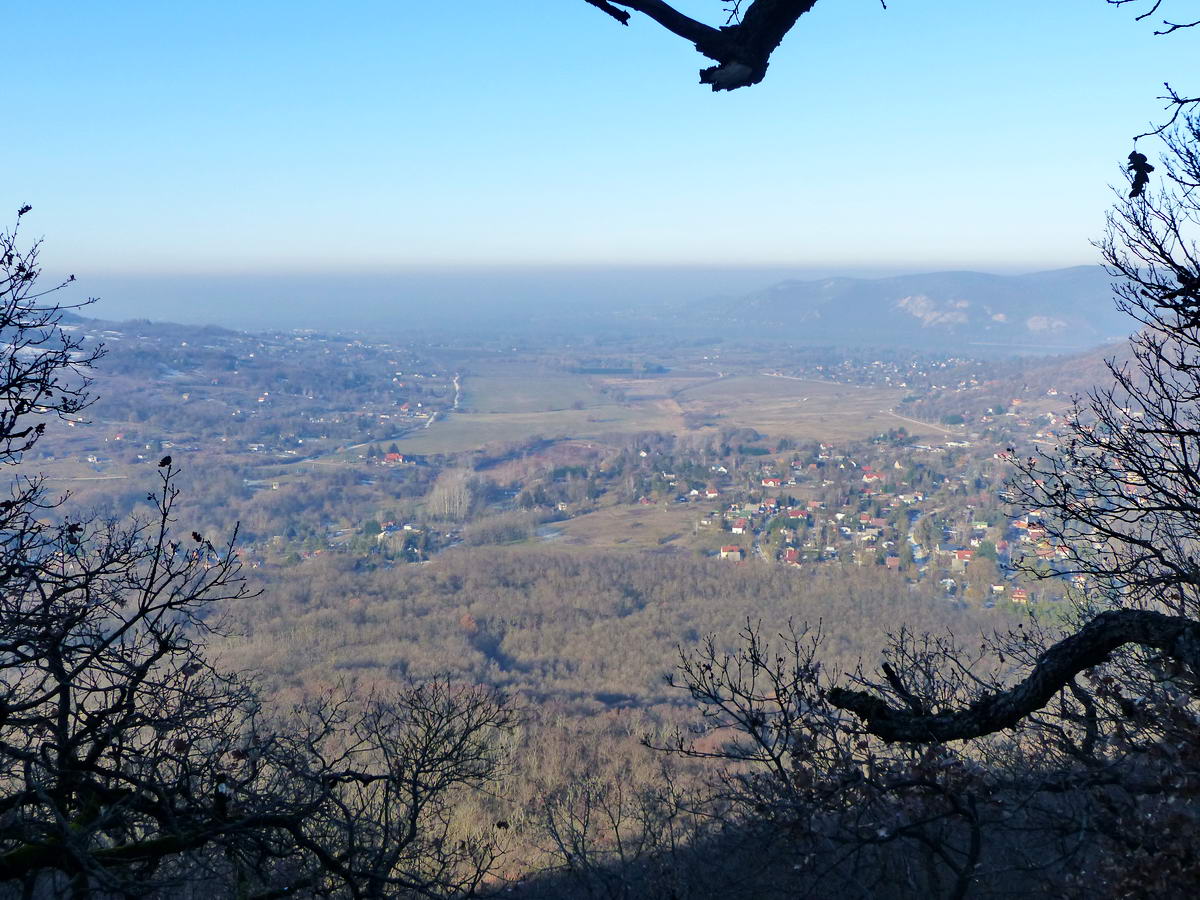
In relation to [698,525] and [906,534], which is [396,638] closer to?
[698,525]

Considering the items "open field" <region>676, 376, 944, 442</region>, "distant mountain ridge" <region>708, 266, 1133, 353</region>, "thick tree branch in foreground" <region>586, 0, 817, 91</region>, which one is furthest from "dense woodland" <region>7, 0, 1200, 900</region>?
"distant mountain ridge" <region>708, 266, 1133, 353</region>

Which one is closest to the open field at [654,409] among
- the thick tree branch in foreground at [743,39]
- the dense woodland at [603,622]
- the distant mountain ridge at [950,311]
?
the dense woodland at [603,622]

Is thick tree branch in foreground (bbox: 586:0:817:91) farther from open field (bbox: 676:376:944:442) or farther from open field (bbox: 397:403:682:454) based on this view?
open field (bbox: 676:376:944:442)

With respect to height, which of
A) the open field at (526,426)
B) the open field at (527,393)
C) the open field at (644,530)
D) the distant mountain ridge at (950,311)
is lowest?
the open field at (644,530)

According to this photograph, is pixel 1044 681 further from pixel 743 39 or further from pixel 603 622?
pixel 603 622

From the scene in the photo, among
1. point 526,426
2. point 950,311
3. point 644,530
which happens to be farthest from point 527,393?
point 950,311

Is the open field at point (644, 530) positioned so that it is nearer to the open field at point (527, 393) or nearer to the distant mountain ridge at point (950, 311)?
the open field at point (527, 393)
